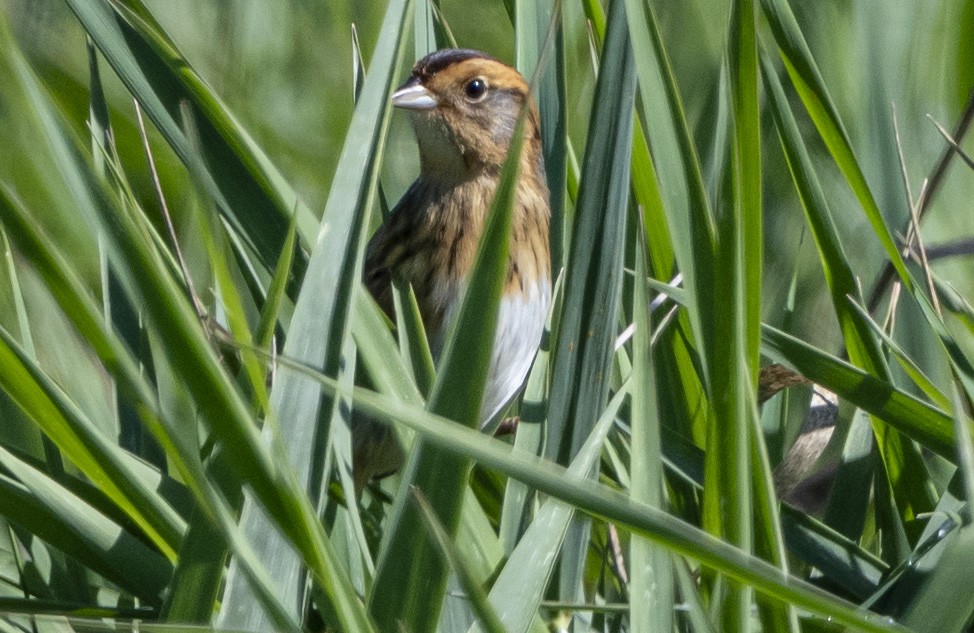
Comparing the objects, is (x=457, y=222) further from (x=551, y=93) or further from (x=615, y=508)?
(x=615, y=508)

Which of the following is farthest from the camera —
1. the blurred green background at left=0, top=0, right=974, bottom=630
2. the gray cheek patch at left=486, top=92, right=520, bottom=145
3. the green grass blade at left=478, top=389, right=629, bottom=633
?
the gray cheek patch at left=486, top=92, right=520, bottom=145

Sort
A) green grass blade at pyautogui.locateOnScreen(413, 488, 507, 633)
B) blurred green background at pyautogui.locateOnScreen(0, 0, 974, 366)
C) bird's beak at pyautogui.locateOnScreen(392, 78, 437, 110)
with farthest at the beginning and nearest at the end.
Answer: bird's beak at pyautogui.locateOnScreen(392, 78, 437, 110)
blurred green background at pyautogui.locateOnScreen(0, 0, 974, 366)
green grass blade at pyautogui.locateOnScreen(413, 488, 507, 633)

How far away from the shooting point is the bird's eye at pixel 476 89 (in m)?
2.12

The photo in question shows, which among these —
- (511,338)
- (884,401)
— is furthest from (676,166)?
(511,338)

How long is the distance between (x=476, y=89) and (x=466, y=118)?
0.05 meters

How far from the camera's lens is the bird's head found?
2082 millimetres

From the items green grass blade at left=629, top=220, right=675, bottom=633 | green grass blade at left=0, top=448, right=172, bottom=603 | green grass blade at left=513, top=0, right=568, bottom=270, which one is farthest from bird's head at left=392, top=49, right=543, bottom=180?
green grass blade at left=629, top=220, right=675, bottom=633

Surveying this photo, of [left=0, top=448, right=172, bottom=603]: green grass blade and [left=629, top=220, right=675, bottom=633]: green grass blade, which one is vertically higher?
[left=629, top=220, right=675, bottom=633]: green grass blade

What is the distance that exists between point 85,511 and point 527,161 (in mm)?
1210

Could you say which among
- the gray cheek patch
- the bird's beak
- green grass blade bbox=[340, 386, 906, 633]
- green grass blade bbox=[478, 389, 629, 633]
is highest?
the bird's beak

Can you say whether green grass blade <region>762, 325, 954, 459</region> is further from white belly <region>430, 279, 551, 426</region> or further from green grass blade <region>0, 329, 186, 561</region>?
white belly <region>430, 279, 551, 426</region>

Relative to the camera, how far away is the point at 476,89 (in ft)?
7.00

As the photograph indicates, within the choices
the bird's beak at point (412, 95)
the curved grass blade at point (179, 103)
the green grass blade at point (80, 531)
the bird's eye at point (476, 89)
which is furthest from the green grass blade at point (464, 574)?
the bird's eye at point (476, 89)

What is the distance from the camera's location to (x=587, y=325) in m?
1.08
